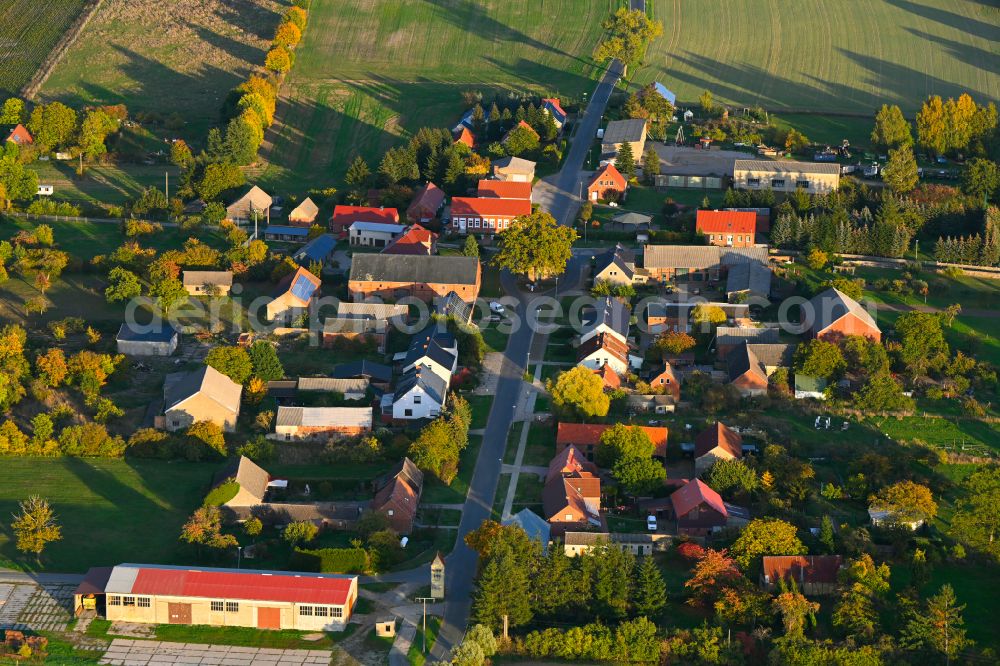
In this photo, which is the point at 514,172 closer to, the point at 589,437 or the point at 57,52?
the point at 589,437

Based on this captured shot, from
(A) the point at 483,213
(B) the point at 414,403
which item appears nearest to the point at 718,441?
(B) the point at 414,403

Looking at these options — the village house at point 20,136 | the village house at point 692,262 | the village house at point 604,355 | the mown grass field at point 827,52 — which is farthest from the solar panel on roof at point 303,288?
the mown grass field at point 827,52

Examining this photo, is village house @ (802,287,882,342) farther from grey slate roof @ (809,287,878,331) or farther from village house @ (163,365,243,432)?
village house @ (163,365,243,432)

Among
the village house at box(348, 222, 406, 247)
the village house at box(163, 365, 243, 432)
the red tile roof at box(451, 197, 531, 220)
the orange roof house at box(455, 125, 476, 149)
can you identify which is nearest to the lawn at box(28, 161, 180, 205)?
the village house at box(348, 222, 406, 247)

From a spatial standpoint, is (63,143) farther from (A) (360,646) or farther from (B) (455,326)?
(A) (360,646)

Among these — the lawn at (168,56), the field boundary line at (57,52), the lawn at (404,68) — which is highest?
the lawn at (404,68)

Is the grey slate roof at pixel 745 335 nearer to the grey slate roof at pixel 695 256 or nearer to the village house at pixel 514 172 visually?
the grey slate roof at pixel 695 256
